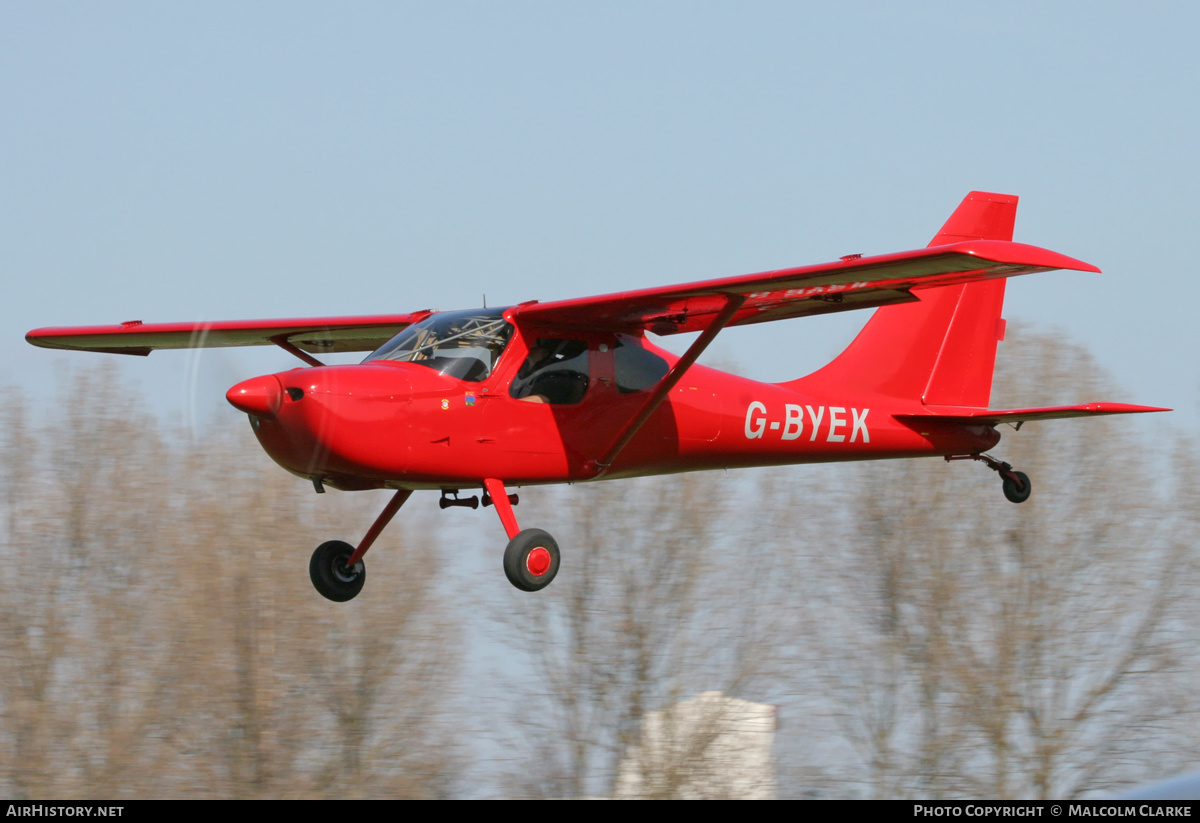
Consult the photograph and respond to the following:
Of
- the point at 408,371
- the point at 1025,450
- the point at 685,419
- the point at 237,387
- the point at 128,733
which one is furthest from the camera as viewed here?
the point at 1025,450

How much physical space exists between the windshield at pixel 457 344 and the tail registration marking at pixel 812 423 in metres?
2.84

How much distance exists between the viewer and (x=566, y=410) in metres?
11.1

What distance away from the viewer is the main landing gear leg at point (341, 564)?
11.6 metres

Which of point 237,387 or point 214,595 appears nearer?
point 237,387

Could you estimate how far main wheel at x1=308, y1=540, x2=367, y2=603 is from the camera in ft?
38.1

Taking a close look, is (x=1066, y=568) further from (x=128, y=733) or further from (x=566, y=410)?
(x=566, y=410)

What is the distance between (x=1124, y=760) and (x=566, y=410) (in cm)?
2181

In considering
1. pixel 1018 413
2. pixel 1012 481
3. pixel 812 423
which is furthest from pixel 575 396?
pixel 1012 481

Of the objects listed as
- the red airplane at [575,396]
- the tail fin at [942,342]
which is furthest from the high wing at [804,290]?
the tail fin at [942,342]

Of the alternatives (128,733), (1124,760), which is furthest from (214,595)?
(1124,760)

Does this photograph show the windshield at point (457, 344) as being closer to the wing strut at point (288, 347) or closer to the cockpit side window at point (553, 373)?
the cockpit side window at point (553, 373)

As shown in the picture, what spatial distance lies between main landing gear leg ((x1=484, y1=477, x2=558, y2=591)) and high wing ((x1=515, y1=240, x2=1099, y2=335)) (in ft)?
4.56

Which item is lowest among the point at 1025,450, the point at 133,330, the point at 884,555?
the point at 884,555

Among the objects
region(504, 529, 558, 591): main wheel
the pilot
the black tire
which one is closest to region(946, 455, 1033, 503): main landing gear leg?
the black tire
